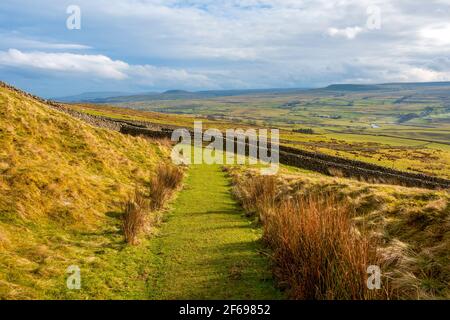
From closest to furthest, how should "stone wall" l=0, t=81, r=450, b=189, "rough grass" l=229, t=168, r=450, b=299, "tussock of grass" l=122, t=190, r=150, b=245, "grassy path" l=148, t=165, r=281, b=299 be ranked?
"rough grass" l=229, t=168, r=450, b=299 < "grassy path" l=148, t=165, r=281, b=299 < "tussock of grass" l=122, t=190, r=150, b=245 < "stone wall" l=0, t=81, r=450, b=189

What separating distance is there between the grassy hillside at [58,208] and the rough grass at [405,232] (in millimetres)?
4534

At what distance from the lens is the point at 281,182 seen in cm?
2220

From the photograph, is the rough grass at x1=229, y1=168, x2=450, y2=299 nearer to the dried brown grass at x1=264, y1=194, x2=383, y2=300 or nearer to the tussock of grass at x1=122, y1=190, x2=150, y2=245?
the dried brown grass at x1=264, y1=194, x2=383, y2=300

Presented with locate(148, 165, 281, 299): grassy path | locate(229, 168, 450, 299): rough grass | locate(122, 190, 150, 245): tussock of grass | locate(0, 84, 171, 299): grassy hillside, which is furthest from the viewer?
locate(122, 190, 150, 245): tussock of grass

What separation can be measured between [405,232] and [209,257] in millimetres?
5394

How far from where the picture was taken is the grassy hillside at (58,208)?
→ 9055mm

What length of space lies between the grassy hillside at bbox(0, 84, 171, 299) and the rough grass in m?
4.53

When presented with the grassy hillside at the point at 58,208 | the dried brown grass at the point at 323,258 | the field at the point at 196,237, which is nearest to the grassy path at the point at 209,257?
the field at the point at 196,237

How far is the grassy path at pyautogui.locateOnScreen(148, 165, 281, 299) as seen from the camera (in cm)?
889

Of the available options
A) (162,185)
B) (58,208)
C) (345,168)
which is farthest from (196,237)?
(345,168)

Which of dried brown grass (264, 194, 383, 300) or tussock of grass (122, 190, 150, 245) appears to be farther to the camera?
tussock of grass (122, 190, 150, 245)

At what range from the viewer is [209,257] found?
36.2 ft

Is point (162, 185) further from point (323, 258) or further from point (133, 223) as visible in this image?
point (323, 258)

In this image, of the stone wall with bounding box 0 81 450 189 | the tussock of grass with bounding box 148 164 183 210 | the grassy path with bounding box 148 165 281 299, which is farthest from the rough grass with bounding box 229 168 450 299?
the stone wall with bounding box 0 81 450 189
